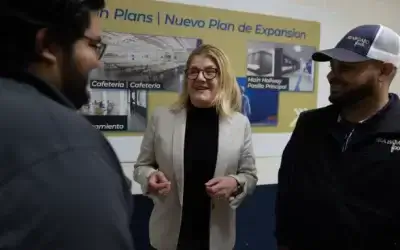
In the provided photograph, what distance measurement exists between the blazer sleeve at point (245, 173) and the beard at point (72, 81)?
1131 millimetres

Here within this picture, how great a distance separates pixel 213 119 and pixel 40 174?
1.32m

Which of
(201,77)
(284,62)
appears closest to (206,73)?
(201,77)

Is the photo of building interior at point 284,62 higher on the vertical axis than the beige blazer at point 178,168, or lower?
higher

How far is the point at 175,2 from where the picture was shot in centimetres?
226

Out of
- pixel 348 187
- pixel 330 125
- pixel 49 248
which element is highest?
pixel 330 125

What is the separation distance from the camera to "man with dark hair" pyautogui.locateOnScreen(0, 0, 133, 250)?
0.53m

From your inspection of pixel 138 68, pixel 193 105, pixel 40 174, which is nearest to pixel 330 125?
pixel 193 105

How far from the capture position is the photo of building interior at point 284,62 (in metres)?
2.55

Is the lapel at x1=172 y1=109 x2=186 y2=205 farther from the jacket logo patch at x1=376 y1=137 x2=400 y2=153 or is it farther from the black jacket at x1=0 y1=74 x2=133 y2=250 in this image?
the black jacket at x1=0 y1=74 x2=133 y2=250

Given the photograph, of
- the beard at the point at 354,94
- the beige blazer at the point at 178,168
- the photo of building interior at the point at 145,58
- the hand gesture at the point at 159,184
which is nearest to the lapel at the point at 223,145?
the beige blazer at the point at 178,168

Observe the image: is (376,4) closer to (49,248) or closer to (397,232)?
(397,232)

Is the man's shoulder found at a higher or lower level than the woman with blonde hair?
higher

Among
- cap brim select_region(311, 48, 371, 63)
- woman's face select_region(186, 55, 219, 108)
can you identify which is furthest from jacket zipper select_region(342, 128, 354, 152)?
woman's face select_region(186, 55, 219, 108)

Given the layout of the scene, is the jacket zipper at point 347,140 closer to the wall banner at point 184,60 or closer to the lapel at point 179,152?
the lapel at point 179,152
